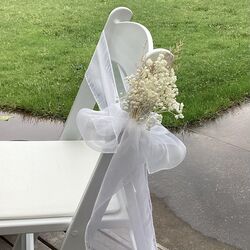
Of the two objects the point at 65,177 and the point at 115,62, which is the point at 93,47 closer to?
the point at 115,62

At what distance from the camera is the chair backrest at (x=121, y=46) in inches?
61.8

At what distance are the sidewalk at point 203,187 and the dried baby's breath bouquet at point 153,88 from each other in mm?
1249

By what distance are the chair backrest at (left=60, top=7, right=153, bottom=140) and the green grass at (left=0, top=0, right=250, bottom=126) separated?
1.42m

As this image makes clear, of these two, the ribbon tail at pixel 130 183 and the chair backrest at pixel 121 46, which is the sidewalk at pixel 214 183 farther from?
the ribbon tail at pixel 130 183

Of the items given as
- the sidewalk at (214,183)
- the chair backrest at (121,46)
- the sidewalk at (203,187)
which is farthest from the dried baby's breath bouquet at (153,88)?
the sidewalk at (214,183)

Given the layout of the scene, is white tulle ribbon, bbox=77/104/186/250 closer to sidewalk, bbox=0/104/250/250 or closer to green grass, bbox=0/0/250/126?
sidewalk, bbox=0/104/250/250

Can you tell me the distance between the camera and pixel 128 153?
1.18 meters

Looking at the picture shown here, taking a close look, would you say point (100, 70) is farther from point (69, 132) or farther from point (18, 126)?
point (18, 126)

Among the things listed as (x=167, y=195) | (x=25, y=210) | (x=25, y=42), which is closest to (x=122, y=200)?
(x=25, y=210)

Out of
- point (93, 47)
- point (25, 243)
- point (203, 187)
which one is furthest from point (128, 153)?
point (93, 47)

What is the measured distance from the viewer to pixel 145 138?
3.82 ft

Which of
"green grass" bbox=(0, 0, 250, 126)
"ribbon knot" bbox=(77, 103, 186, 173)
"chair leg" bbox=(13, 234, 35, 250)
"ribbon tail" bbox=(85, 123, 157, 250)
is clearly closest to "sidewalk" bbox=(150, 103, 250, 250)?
"green grass" bbox=(0, 0, 250, 126)

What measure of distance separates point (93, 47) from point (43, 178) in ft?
10.6

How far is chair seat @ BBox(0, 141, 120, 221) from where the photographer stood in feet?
4.74
